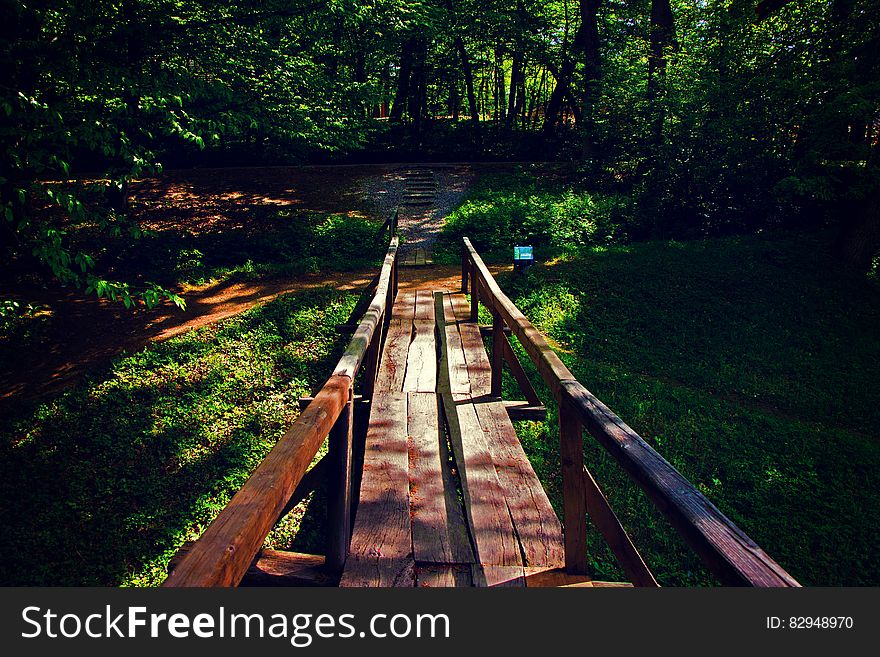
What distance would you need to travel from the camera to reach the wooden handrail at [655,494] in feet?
4.11

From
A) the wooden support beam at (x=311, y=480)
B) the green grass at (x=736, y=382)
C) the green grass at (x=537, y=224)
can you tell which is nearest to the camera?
the wooden support beam at (x=311, y=480)

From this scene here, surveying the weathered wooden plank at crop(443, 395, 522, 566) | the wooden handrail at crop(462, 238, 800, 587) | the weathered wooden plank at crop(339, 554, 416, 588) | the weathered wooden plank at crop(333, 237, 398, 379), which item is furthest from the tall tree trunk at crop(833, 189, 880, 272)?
the weathered wooden plank at crop(339, 554, 416, 588)

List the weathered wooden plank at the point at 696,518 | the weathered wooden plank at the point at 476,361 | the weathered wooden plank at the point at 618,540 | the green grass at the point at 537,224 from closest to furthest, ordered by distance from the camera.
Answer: the weathered wooden plank at the point at 696,518 → the weathered wooden plank at the point at 618,540 → the weathered wooden plank at the point at 476,361 → the green grass at the point at 537,224

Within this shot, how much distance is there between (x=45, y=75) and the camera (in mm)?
5891

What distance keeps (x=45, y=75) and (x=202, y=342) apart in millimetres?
3546

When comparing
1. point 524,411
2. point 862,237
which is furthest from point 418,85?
Answer: point 524,411

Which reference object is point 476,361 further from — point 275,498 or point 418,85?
point 418,85

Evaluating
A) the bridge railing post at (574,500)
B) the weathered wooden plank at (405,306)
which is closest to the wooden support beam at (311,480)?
the bridge railing post at (574,500)

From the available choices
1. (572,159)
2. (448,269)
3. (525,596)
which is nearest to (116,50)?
(448,269)

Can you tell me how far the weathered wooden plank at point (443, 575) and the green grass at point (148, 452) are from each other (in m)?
2.44

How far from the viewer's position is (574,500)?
248 cm

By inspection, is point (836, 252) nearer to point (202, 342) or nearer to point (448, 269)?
point (448, 269)

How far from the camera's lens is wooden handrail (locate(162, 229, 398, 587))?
4.40 ft

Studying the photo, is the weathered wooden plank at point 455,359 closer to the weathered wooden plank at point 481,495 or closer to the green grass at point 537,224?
the weathered wooden plank at point 481,495
